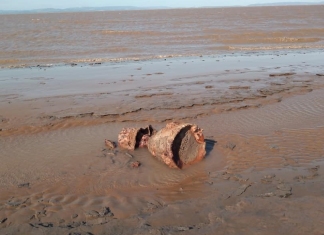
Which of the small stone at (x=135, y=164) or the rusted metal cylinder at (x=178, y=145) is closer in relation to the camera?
the rusted metal cylinder at (x=178, y=145)

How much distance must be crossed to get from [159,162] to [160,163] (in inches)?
1.6

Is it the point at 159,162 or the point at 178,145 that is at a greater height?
the point at 178,145

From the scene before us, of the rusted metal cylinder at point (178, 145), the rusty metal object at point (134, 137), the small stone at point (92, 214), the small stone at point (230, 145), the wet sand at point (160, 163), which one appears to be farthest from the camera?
the small stone at point (230, 145)

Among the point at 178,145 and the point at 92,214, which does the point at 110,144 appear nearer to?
the point at 178,145

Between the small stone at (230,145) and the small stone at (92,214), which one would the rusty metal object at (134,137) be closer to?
the small stone at (230,145)

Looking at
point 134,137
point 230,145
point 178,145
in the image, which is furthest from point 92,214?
point 230,145

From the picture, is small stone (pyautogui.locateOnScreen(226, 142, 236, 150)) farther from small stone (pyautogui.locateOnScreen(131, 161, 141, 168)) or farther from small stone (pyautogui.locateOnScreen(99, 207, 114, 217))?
small stone (pyautogui.locateOnScreen(99, 207, 114, 217))

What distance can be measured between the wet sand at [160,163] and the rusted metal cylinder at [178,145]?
0.16 meters

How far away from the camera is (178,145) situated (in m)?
5.29

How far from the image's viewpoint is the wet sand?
149 inches

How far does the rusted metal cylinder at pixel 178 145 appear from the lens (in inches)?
202

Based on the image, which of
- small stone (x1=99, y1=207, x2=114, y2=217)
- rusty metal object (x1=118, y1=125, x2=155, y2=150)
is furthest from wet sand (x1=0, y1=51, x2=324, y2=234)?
rusty metal object (x1=118, y1=125, x2=155, y2=150)

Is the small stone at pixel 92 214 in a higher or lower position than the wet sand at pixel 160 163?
lower

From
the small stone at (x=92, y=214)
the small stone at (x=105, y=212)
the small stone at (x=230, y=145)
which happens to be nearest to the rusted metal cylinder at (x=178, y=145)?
the small stone at (x=230, y=145)
